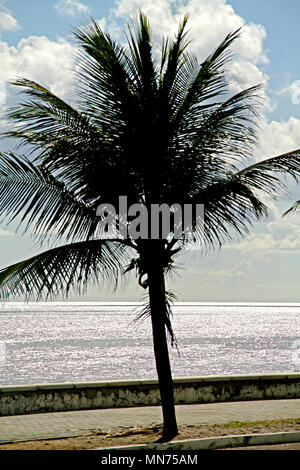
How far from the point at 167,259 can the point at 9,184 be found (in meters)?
2.84

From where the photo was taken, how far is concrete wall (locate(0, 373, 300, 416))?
446 inches

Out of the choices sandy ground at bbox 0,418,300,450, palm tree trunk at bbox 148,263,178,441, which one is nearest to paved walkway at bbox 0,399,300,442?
sandy ground at bbox 0,418,300,450

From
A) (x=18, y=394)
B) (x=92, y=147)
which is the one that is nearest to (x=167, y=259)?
(x=92, y=147)

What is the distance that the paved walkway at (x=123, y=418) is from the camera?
9.54 meters

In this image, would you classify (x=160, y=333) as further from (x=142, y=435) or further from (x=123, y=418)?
(x=123, y=418)

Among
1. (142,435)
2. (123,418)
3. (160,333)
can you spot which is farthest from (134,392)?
(160,333)

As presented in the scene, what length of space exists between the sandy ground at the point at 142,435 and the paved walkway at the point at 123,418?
414 millimetres

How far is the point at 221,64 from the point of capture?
9922 mm

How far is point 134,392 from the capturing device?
39.9 feet

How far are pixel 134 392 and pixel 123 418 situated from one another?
4.76 ft

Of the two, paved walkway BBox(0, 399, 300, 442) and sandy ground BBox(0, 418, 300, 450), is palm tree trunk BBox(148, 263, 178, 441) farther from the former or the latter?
paved walkway BBox(0, 399, 300, 442)

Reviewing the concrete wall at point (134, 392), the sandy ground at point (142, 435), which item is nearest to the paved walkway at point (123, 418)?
the concrete wall at point (134, 392)

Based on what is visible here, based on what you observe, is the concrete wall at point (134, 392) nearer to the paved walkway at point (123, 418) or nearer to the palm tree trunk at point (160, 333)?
the paved walkway at point (123, 418)
